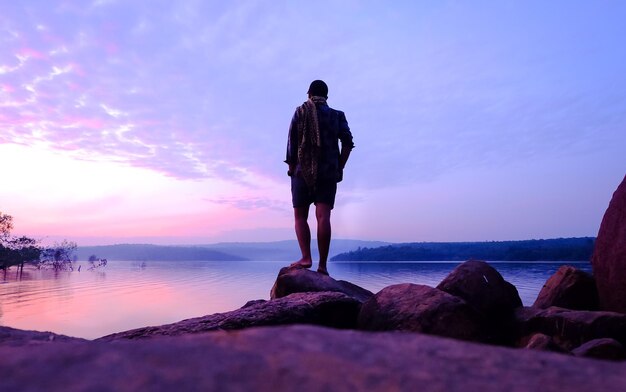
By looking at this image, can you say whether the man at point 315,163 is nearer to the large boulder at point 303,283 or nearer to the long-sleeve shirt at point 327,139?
the long-sleeve shirt at point 327,139

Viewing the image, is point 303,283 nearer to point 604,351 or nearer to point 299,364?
point 604,351

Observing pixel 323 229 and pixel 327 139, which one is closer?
pixel 323 229

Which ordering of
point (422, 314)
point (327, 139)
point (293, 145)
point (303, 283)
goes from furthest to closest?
point (293, 145)
point (327, 139)
point (303, 283)
point (422, 314)

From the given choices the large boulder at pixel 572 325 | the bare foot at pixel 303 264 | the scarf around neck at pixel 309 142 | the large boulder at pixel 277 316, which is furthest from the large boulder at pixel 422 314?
the scarf around neck at pixel 309 142

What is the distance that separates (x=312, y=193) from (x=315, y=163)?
1.32ft

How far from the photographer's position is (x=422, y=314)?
3.41m

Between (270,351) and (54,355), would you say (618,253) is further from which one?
(54,355)

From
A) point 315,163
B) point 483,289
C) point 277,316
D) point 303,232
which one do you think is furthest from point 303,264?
point 483,289

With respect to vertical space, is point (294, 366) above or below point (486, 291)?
above

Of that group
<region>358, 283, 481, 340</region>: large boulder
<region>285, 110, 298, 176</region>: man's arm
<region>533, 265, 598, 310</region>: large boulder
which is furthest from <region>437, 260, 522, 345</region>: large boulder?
<region>285, 110, 298, 176</region>: man's arm

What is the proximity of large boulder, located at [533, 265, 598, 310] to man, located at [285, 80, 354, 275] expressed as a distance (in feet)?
Result: 8.60

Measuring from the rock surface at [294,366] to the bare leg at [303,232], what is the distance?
4.84 metres

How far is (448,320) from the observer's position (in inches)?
134

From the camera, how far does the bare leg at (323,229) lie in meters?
5.77
